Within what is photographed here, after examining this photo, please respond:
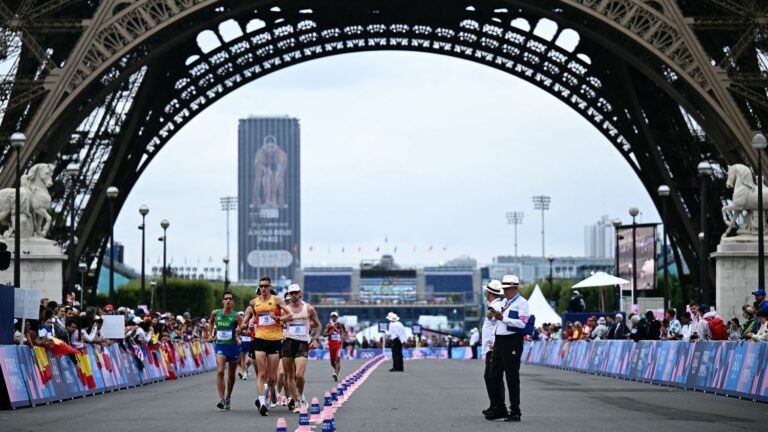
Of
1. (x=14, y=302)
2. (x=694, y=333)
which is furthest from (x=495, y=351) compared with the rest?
(x=694, y=333)

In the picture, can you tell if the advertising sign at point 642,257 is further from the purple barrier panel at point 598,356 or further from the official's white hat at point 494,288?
the official's white hat at point 494,288

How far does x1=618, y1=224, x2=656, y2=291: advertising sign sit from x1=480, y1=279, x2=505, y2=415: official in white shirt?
37330 millimetres

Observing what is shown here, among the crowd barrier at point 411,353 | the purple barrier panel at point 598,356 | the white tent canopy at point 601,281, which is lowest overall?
the crowd barrier at point 411,353

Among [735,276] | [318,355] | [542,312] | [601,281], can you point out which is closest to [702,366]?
[735,276]

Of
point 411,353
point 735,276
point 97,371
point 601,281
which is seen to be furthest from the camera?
point 411,353

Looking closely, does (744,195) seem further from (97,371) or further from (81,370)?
(81,370)

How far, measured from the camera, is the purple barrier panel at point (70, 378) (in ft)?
93.8

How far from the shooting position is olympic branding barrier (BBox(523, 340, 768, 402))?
87.1ft

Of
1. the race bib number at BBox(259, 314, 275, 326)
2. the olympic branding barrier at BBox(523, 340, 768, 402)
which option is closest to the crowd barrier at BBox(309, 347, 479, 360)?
the olympic branding barrier at BBox(523, 340, 768, 402)

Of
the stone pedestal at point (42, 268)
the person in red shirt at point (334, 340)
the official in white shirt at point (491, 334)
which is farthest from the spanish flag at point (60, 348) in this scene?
the stone pedestal at point (42, 268)

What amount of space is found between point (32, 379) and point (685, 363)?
1332 centimetres

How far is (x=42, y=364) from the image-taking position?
26.9 metres

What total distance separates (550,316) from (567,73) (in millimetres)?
10989

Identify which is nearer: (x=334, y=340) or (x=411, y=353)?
(x=334, y=340)
